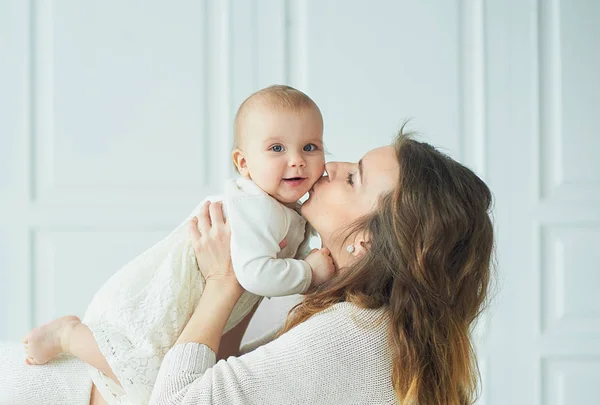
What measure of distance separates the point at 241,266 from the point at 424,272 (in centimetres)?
38

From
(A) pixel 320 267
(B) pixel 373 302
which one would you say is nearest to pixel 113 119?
(A) pixel 320 267

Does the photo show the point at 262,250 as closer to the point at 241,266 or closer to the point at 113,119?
the point at 241,266

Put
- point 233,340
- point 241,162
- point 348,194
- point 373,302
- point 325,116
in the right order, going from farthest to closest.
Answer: point 325,116
point 233,340
point 241,162
point 348,194
point 373,302

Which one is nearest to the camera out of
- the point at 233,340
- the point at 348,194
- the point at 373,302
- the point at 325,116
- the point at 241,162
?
the point at 373,302

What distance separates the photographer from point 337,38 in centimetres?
314

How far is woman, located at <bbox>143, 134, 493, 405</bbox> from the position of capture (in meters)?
1.32

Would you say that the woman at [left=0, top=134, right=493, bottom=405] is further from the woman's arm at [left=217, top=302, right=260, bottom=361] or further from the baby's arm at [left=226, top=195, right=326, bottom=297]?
the woman's arm at [left=217, top=302, right=260, bottom=361]

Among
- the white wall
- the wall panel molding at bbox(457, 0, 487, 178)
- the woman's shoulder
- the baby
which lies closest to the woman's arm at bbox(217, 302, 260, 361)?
the baby

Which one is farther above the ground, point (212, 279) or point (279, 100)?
point (279, 100)

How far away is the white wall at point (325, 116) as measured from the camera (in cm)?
310

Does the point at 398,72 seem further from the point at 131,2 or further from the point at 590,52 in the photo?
the point at 131,2

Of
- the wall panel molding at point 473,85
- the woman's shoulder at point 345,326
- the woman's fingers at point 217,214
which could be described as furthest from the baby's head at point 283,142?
the wall panel molding at point 473,85

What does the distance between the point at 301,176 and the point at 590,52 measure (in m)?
2.08

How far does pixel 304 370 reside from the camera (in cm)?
131
